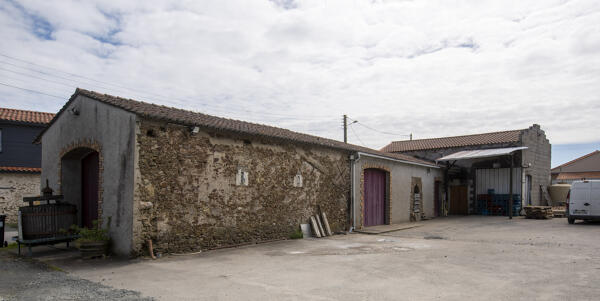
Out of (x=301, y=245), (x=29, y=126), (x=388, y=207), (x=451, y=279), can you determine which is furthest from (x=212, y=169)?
(x=29, y=126)

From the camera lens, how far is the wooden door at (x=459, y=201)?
21516 mm

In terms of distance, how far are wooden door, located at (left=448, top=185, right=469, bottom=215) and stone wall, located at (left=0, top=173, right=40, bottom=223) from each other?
2065cm

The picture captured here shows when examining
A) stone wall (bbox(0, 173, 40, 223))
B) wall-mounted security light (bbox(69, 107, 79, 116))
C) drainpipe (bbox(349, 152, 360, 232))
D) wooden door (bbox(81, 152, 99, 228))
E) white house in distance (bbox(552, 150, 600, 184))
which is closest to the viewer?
wall-mounted security light (bbox(69, 107, 79, 116))

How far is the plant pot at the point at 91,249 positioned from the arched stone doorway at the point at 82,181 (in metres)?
2.60

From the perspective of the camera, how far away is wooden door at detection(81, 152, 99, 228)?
34.4 feet

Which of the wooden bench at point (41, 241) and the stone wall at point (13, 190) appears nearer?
the wooden bench at point (41, 241)

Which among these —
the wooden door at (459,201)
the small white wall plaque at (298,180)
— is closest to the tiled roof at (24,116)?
the small white wall plaque at (298,180)

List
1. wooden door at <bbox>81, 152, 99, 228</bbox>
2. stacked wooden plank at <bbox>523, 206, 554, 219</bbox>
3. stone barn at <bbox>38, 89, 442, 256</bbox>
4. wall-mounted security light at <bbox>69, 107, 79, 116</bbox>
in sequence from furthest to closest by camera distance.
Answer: stacked wooden plank at <bbox>523, 206, 554, 219</bbox> → wooden door at <bbox>81, 152, 99, 228</bbox> → wall-mounted security light at <bbox>69, 107, 79, 116</bbox> → stone barn at <bbox>38, 89, 442, 256</bbox>

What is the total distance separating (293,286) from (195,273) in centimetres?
190

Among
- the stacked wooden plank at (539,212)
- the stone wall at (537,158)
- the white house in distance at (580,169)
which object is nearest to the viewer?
the stacked wooden plank at (539,212)

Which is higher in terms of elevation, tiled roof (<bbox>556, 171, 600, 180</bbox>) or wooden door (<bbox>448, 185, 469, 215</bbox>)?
tiled roof (<bbox>556, 171, 600, 180</bbox>)

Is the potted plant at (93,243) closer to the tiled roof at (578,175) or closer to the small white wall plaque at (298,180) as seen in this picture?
the small white wall plaque at (298,180)

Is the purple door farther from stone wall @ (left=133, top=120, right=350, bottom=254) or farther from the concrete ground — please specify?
the concrete ground

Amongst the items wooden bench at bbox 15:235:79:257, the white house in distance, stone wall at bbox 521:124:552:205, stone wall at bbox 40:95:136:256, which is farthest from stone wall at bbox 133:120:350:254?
the white house in distance
